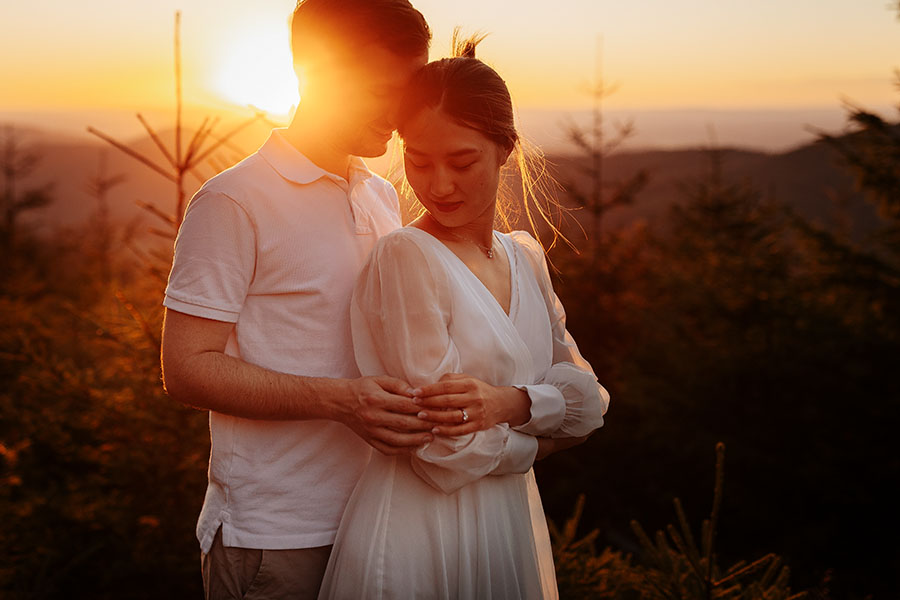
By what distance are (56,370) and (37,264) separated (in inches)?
691

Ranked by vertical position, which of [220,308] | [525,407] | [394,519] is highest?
[220,308]

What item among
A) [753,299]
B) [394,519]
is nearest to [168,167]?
[394,519]

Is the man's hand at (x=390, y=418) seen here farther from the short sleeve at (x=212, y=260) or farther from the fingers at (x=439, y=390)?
the short sleeve at (x=212, y=260)

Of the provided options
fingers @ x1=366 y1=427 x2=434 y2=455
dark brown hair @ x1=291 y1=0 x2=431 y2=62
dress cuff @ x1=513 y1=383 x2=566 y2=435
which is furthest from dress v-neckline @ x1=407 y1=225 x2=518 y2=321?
dark brown hair @ x1=291 y1=0 x2=431 y2=62

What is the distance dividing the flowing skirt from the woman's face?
71 centimetres

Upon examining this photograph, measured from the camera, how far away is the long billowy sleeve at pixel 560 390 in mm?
2010

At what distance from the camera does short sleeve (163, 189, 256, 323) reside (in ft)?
6.26

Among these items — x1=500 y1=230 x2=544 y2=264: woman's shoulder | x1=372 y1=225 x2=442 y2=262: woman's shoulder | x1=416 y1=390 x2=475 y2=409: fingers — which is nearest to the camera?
x1=416 y1=390 x2=475 y2=409: fingers

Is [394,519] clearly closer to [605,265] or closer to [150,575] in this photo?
[150,575]

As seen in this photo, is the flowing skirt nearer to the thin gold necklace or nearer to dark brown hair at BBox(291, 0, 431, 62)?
the thin gold necklace

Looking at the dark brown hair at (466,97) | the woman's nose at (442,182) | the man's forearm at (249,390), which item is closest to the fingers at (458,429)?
the man's forearm at (249,390)

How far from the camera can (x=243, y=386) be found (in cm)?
192

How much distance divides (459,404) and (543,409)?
0.93 ft

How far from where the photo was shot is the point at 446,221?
2064 mm
